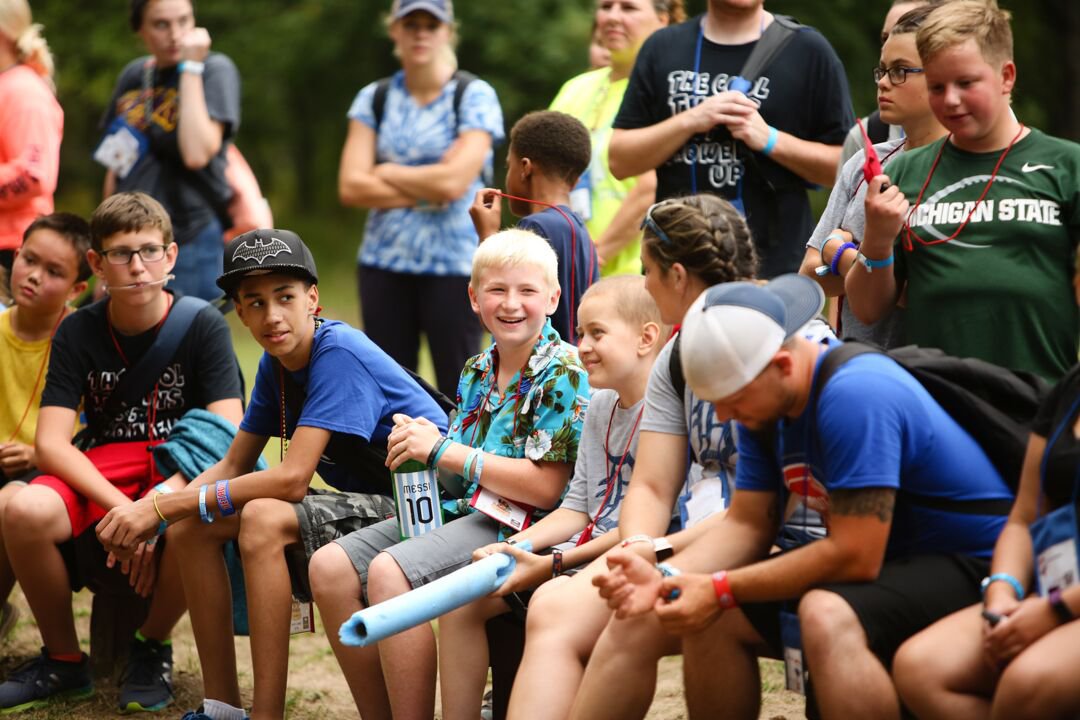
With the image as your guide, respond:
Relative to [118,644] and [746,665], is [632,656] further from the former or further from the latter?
[118,644]

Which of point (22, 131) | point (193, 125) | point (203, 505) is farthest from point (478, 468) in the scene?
point (193, 125)

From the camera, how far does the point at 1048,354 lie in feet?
12.2

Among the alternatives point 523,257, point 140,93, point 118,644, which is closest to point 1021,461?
point 523,257

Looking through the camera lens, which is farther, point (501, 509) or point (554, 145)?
point (554, 145)

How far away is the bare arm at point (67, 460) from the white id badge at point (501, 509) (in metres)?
1.39

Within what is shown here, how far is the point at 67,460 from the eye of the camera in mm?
4859

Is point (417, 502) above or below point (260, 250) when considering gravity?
below

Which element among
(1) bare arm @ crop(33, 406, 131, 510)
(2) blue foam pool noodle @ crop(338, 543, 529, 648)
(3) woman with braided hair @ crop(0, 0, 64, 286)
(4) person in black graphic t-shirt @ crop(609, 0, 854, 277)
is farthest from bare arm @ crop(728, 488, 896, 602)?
(3) woman with braided hair @ crop(0, 0, 64, 286)

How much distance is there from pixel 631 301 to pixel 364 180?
10.1 ft

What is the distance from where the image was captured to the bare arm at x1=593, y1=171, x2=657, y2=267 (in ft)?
19.2

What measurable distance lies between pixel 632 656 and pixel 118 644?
8.90 ft

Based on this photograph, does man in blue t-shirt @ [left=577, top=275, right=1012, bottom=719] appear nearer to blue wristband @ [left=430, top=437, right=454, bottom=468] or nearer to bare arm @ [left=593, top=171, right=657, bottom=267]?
blue wristband @ [left=430, top=437, right=454, bottom=468]

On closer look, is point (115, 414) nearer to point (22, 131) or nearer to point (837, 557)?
point (22, 131)

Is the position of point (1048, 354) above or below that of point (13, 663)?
above
